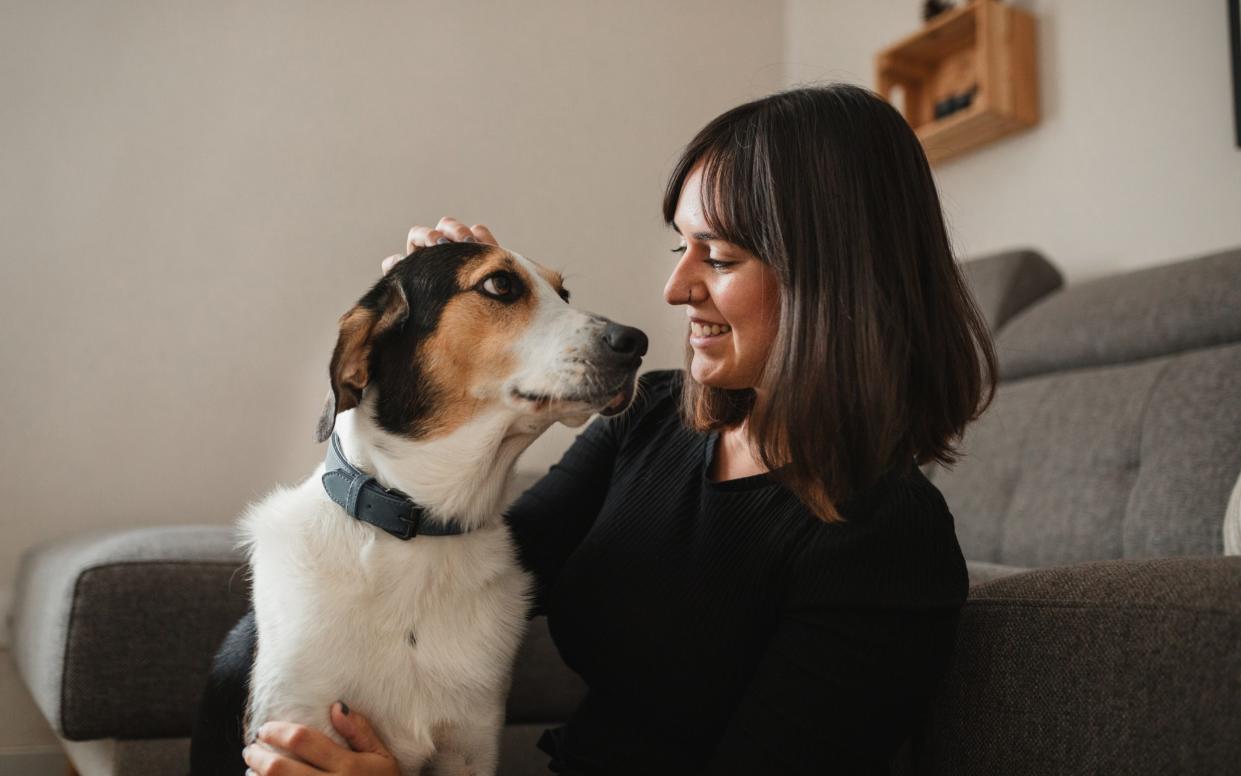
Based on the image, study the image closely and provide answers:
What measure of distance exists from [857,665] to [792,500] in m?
0.22

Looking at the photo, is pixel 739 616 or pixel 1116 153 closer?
pixel 739 616

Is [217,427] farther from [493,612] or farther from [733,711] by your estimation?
[733,711]

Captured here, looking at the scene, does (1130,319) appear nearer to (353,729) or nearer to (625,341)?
(625,341)

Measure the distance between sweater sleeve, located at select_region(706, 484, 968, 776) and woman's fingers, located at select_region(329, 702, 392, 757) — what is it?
0.38 meters

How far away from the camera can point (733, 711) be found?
1037 millimetres

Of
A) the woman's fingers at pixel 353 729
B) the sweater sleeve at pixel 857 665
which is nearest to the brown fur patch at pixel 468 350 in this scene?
the woman's fingers at pixel 353 729

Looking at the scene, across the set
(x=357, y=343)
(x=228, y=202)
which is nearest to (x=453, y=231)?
(x=357, y=343)

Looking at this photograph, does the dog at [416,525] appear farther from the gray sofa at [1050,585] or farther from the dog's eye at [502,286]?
the gray sofa at [1050,585]

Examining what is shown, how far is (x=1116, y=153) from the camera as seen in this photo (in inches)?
96.7

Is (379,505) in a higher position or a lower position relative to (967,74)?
lower

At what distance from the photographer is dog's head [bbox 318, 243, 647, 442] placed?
1.13 m

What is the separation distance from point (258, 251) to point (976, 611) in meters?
2.34

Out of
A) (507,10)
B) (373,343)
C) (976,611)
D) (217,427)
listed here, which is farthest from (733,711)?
(507,10)

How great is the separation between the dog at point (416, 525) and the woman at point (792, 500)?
71 millimetres
